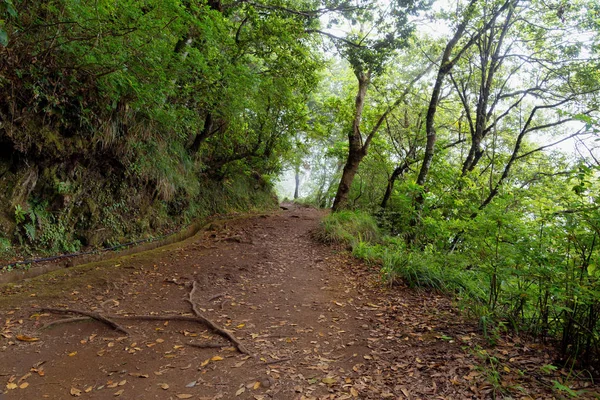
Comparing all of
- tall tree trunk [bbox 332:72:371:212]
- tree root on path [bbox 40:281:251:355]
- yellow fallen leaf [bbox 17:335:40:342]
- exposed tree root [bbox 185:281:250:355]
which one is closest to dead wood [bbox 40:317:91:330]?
tree root on path [bbox 40:281:251:355]


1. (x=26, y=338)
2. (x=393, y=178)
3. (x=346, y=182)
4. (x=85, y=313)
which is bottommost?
(x=26, y=338)

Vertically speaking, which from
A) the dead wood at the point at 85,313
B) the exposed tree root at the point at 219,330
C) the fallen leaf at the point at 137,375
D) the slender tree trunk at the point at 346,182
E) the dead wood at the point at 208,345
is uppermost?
the slender tree trunk at the point at 346,182

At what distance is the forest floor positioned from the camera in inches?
117

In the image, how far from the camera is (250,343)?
3889 mm

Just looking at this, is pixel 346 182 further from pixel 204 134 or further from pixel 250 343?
pixel 250 343

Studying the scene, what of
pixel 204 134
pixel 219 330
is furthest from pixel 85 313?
pixel 204 134

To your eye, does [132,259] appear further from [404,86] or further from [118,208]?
[404,86]

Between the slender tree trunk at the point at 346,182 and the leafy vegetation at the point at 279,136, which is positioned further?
the slender tree trunk at the point at 346,182

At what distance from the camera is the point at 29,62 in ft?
15.5

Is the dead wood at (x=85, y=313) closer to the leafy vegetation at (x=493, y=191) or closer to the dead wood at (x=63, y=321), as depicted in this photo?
the dead wood at (x=63, y=321)

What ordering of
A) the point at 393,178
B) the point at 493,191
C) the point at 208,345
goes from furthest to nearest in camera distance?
the point at 393,178 → the point at 493,191 → the point at 208,345

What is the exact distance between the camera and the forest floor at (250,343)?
9.77 ft

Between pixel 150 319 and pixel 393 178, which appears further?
pixel 393 178

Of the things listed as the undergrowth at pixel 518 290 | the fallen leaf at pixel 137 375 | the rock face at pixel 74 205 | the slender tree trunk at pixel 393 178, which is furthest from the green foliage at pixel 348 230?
the fallen leaf at pixel 137 375
